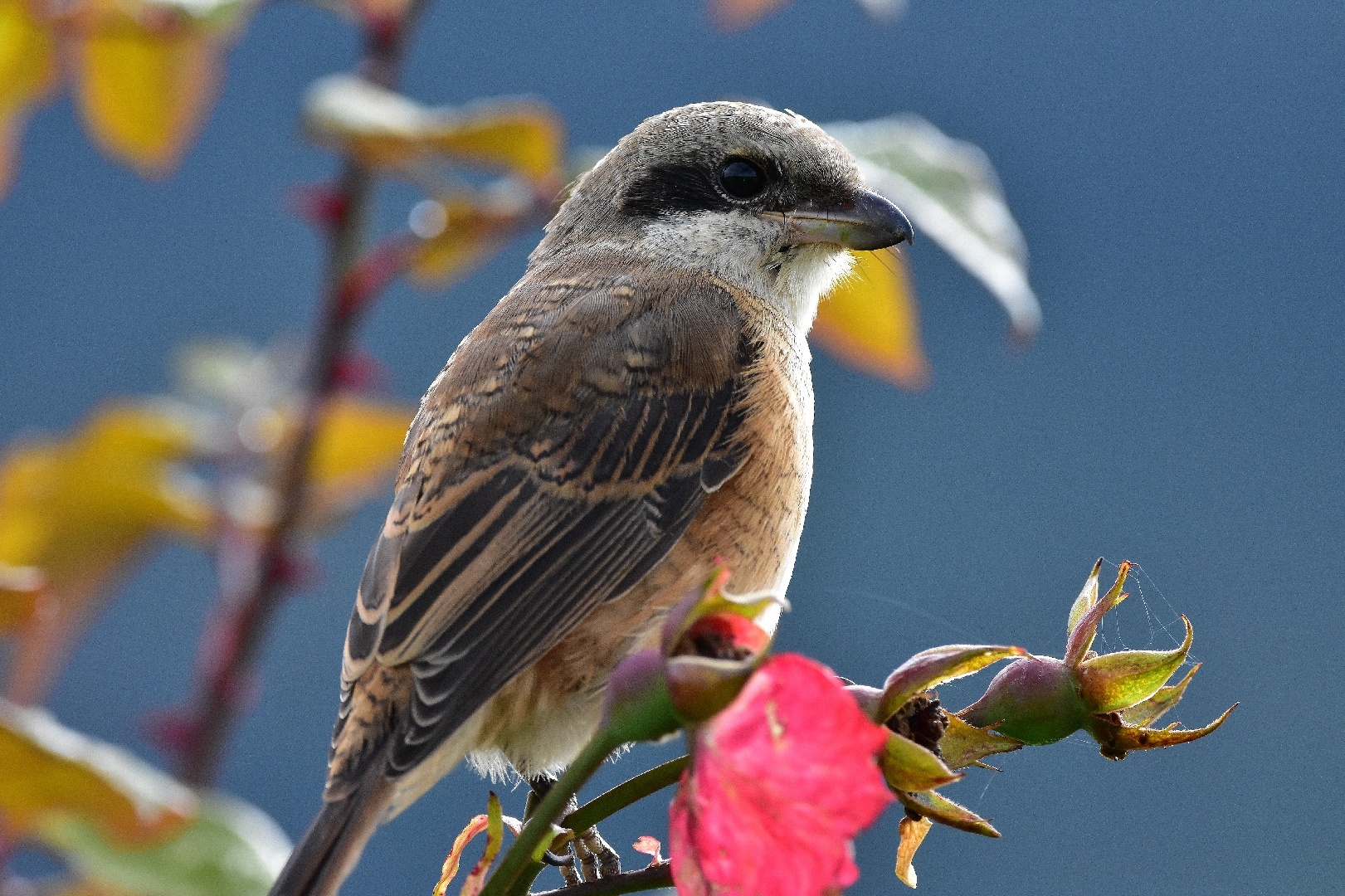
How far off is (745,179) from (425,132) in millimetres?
670

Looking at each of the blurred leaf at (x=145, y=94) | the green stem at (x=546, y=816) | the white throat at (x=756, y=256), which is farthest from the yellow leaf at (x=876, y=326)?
the green stem at (x=546, y=816)

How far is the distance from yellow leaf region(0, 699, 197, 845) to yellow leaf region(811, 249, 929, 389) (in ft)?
3.21

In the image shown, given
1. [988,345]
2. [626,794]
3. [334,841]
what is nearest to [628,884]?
[626,794]

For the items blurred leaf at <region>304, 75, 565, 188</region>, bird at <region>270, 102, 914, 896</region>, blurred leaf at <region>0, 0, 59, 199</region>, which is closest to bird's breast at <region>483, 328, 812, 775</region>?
bird at <region>270, 102, 914, 896</region>

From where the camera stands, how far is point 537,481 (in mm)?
1863

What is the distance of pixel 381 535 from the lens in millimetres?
1904

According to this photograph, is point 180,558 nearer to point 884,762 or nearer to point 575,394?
point 575,394

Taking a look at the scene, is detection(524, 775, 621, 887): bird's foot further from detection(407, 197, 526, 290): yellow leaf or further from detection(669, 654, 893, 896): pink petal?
detection(669, 654, 893, 896): pink petal

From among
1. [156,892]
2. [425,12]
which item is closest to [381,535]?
[156,892]

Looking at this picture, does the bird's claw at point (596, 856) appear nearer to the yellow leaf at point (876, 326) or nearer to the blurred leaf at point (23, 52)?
the yellow leaf at point (876, 326)

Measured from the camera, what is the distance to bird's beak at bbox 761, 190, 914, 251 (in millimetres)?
2234

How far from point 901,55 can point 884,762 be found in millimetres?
5067

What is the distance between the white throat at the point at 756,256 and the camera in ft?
7.64

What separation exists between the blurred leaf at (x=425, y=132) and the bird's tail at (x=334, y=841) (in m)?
0.74
